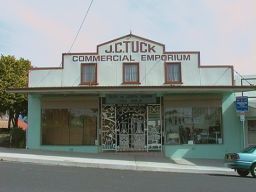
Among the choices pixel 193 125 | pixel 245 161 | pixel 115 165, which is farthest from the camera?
pixel 193 125

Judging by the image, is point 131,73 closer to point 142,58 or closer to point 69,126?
point 142,58

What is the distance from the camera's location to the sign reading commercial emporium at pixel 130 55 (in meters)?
29.8

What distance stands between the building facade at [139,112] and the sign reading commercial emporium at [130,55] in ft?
0.90

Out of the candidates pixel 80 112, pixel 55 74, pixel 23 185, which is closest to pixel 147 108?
pixel 80 112

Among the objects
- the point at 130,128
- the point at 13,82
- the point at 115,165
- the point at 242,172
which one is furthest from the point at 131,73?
the point at 13,82

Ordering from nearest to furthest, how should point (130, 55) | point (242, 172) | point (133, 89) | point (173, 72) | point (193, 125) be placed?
point (242, 172), point (133, 89), point (193, 125), point (173, 72), point (130, 55)

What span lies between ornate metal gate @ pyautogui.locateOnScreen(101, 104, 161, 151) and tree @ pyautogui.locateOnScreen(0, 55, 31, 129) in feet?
44.8

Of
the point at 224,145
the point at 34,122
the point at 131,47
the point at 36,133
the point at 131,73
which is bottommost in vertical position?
the point at 224,145

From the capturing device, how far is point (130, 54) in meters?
29.9

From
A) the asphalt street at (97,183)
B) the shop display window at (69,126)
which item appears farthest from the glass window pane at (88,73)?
the asphalt street at (97,183)

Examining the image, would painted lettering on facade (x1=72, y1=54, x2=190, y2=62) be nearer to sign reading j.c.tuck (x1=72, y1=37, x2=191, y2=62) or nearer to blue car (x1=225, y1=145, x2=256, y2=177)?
sign reading j.c.tuck (x1=72, y1=37, x2=191, y2=62)

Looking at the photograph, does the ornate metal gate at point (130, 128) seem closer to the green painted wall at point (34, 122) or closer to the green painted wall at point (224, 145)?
the green painted wall at point (224, 145)

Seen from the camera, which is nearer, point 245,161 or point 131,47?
point 245,161

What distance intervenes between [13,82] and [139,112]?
16.6 m
